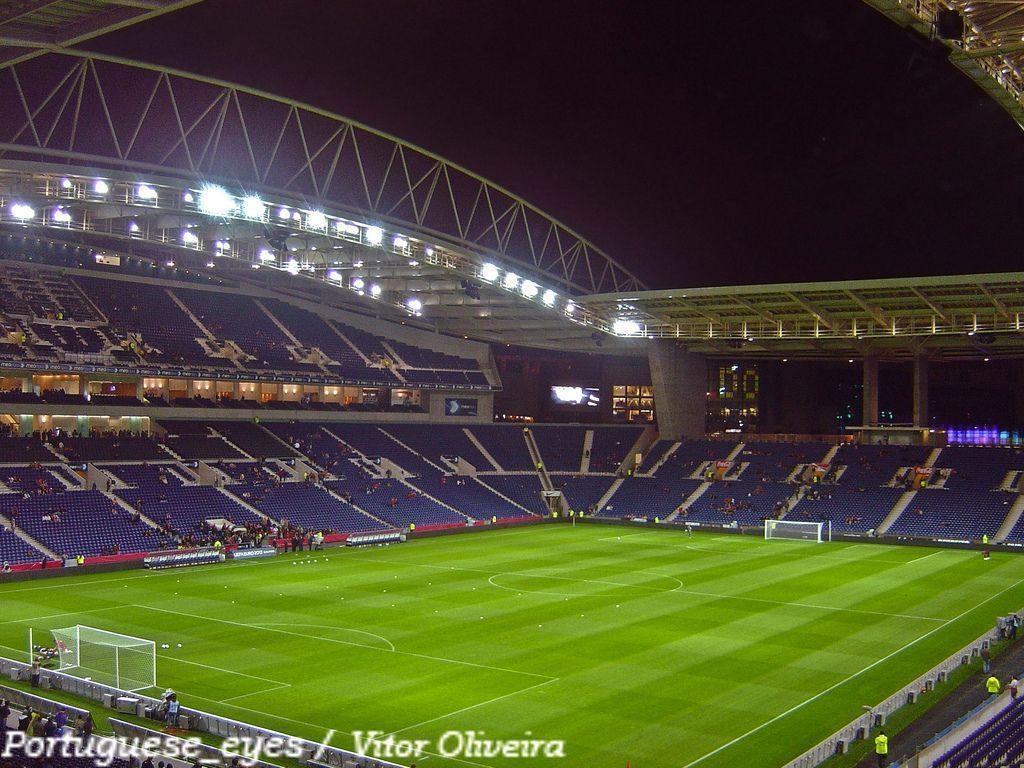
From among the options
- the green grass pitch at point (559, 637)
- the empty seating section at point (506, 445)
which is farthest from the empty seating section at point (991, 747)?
the empty seating section at point (506, 445)

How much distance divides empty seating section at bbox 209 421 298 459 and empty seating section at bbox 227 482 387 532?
3612 mm

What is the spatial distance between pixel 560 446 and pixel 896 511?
1047 inches

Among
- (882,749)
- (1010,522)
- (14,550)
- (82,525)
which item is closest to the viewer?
(882,749)

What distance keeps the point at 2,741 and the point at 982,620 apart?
31.0 metres

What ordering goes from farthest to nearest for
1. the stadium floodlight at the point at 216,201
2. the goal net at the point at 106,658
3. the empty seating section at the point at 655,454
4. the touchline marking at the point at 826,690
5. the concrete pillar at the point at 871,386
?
the empty seating section at the point at 655,454
the concrete pillar at the point at 871,386
the stadium floodlight at the point at 216,201
the goal net at the point at 106,658
the touchline marking at the point at 826,690

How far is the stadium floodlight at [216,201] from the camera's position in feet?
137

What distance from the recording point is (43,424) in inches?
2306

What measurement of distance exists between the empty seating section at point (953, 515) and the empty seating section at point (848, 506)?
4.59 ft

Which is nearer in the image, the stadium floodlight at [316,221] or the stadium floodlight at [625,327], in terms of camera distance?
the stadium floodlight at [316,221]

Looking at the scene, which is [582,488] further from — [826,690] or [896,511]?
[826,690]

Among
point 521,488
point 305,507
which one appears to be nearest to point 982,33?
point 305,507

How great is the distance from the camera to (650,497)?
7188 cm

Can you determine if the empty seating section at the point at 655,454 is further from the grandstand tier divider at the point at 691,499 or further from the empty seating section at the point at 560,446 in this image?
the grandstand tier divider at the point at 691,499

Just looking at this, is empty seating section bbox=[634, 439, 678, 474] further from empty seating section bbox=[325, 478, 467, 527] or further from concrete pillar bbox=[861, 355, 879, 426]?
empty seating section bbox=[325, 478, 467, 527]
